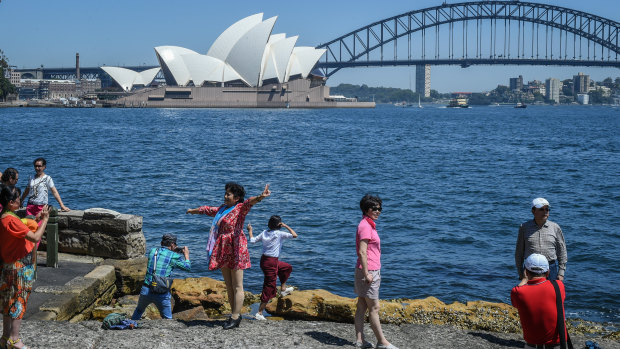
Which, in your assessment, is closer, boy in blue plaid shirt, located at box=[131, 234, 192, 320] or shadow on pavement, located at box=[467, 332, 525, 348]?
shadow on pavement, located at box=[467, 332, 525, 348]

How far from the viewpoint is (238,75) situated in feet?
378

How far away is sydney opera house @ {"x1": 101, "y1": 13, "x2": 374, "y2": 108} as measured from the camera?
107375 millimetres

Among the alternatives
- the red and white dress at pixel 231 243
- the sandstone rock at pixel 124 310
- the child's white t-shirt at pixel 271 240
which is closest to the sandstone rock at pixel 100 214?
the sandstone rock at pixel 124 310

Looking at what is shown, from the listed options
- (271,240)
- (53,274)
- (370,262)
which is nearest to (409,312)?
(271,240)

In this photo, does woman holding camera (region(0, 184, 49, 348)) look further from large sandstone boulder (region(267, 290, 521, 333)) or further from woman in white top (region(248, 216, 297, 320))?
large sandstone boulder (region(267, 290, 521, 333))

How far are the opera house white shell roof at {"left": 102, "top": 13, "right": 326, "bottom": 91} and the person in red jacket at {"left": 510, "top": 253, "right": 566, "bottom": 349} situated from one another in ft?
319

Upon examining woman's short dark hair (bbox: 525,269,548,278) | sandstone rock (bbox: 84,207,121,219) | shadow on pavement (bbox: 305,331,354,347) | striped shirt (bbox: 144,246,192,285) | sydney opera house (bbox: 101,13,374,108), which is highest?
sydney opera house (bbox: 101,13,374,108)

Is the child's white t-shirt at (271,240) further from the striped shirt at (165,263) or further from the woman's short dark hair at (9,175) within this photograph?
the woman's short dark hair at (9,175)

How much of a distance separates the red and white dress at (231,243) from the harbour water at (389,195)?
4697mm

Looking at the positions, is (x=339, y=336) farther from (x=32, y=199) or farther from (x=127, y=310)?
(x=32, y=199)

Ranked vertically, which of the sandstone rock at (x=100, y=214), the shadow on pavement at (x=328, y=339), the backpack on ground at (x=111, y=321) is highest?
the sandstone rock at (x=100, y=214)

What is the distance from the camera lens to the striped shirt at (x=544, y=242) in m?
6.03

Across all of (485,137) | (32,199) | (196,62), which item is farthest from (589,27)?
(32,199)

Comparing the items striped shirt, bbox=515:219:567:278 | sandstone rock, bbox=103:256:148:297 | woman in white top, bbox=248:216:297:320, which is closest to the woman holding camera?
woman in white top, bbox=248:216:297:320
